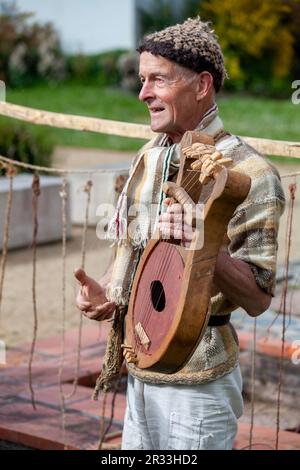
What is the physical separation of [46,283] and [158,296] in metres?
5.72

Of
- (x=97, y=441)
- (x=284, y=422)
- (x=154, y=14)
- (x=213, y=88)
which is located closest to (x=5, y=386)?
(x=97, y=441)

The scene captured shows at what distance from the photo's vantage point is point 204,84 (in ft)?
9.21

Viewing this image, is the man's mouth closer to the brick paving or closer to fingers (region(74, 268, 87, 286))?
fingers (region(74, 268, 87, 286))

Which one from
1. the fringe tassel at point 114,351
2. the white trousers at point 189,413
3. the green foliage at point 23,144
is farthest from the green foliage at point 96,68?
the white trousers at point 189,413

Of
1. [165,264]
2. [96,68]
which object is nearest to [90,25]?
[96,68]

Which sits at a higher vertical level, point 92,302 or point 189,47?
point 189,47

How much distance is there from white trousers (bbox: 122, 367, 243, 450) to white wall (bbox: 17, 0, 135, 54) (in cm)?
2657

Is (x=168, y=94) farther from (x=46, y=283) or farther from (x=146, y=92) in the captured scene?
(x=46, y=283)

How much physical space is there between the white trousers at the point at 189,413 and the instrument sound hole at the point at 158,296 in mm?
266

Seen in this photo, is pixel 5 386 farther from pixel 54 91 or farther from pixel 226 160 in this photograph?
pixel 54 91

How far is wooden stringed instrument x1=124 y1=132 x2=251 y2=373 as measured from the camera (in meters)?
2.45

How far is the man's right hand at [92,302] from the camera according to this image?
9.49 feet

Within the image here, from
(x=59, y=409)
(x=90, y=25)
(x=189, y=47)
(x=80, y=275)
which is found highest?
(x=189, y=47)

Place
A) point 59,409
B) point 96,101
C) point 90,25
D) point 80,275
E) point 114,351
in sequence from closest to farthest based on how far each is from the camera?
point 80,275
point 114,351
point 59,409
point 96,101
point 90,25
